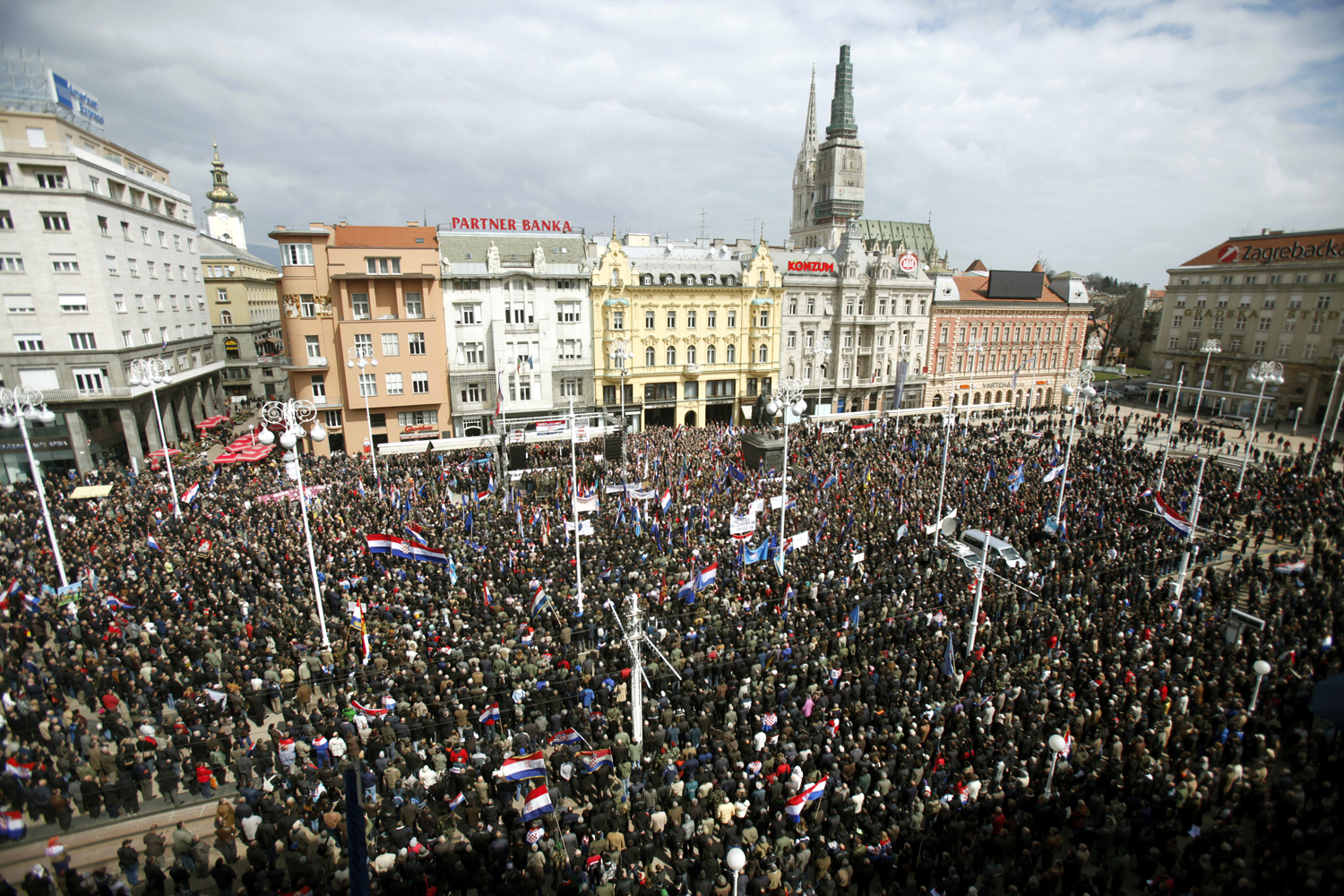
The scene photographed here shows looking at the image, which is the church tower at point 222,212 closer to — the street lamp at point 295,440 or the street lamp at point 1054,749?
the street lamp at point 295,440

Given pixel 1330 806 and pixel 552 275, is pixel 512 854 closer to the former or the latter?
pixel 1330 806

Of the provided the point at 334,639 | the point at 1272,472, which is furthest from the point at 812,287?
the point at 334,639

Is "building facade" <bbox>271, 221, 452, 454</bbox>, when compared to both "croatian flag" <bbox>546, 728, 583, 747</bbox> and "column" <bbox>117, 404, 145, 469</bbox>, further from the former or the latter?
"croatian flag" <bbox>546, 728, 583, 747</bbox>

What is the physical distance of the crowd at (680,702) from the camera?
33.7ft

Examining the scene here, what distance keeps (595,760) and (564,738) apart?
1029 millimetres

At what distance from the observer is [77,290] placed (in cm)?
3309

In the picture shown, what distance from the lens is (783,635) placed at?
54.6 ft

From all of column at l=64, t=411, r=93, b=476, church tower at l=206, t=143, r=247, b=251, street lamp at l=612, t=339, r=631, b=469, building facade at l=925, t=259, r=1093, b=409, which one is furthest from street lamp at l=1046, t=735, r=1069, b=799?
church tower at l=206, t=143, r=247, b=251

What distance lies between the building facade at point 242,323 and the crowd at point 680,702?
1430 inches

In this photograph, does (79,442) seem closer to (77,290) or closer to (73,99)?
(77,290)

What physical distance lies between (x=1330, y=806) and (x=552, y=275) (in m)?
42.8

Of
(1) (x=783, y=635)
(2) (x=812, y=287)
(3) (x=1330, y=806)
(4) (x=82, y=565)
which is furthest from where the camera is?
(2) (x=812, y=287)

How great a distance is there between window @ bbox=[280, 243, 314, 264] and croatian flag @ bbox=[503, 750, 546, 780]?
3867 cm

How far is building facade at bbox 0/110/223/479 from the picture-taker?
102ft
